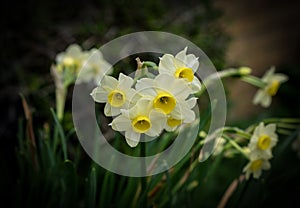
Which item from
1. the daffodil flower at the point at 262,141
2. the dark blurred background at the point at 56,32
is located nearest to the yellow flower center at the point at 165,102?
the daffodil flower at the point at 262,141

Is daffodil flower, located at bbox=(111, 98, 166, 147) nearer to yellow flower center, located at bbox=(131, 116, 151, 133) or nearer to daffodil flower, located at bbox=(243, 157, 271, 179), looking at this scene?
yellow flower center, located at bbox=(131, 116, 151, 133)

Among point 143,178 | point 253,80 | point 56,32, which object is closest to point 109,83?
point 143,178

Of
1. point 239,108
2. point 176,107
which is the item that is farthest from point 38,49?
point 239,108

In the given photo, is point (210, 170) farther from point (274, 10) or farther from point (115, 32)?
point (274, 10)

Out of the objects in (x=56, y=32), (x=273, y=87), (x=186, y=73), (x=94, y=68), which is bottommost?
(x=186, y=73)

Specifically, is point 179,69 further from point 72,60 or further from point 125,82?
point 72,60

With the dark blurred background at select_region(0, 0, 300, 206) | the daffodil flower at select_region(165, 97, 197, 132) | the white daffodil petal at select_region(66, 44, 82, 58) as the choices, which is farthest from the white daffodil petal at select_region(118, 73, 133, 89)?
the dark blurred background at select_region(0, 0, 300, 206)

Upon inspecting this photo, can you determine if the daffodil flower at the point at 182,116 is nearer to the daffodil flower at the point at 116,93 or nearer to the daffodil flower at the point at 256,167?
the daffodil flower at the point at 116,93
